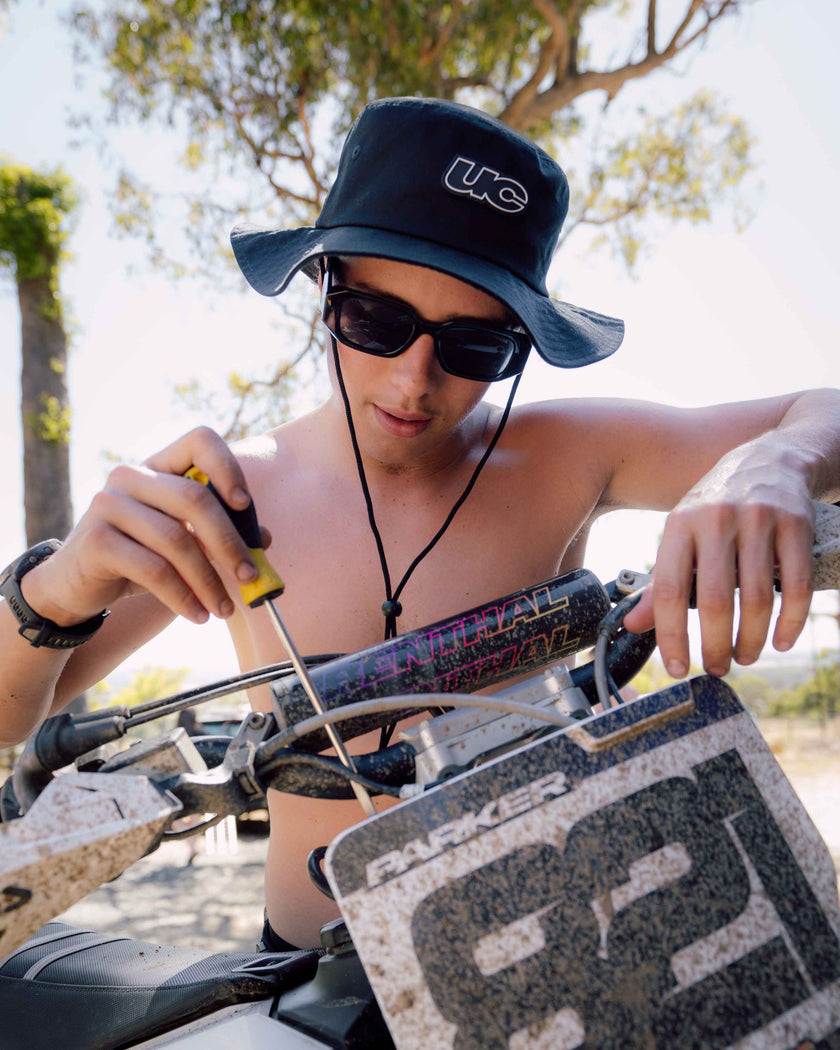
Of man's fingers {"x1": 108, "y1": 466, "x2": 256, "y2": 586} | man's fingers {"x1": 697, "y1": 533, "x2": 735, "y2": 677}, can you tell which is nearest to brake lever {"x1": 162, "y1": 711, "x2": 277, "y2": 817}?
man's fingers {"x1": 108, "y1": 466, "x2": 256, "y2": 586}

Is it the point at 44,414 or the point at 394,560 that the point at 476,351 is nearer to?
the point at 394,560

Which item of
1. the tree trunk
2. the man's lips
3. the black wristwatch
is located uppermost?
the tree trunk

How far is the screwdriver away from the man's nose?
1.73ft

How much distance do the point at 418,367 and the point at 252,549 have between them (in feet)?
1.89

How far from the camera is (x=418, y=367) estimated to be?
1369mm

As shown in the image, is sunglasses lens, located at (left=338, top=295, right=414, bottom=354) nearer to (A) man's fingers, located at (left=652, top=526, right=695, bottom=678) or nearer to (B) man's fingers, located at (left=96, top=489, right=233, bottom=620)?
(B) man's fingers, located at (left=96, top=489, right=233, bottom=620)

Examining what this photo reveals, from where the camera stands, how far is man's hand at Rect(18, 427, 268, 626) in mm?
908

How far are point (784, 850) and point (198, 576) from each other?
0.72 meters

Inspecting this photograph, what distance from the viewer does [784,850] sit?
2.39ft

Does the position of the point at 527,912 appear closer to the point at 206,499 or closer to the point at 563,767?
the point at 563,767

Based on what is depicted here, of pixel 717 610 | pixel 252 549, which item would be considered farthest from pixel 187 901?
pixel 717 610

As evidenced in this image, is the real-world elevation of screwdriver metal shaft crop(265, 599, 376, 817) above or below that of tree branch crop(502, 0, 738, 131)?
below

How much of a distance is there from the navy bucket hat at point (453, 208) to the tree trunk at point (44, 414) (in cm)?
765

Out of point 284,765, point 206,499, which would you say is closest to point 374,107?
point 206,499
